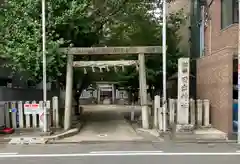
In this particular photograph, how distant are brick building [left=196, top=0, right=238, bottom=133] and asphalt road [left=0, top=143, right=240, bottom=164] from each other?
2.04 meters

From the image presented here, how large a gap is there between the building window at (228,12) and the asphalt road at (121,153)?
517 centimetres

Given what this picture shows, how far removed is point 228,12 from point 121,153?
25.6 feet

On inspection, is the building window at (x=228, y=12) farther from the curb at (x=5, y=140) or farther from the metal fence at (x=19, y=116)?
the curb at (x=5, y=140)

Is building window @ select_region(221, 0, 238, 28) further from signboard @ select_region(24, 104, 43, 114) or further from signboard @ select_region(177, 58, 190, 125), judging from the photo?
signboard @ select_region(24, 104, 43, 114)

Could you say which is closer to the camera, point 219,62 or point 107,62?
point 219,62

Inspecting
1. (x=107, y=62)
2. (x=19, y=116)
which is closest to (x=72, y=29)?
(x=107, y=62)

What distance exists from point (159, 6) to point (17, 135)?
1235 centimetres

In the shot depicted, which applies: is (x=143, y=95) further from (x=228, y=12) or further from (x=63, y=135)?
(x=228, y=12)

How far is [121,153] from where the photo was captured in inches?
434

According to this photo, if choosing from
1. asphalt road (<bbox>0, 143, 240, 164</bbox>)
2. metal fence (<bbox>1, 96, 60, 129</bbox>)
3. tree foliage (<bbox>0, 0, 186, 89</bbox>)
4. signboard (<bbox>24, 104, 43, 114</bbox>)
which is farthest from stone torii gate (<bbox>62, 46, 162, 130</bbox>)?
asphalt road (<bbox>0, 143, 240, 164</bbox>)

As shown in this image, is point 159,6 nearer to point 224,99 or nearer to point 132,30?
point 132,30

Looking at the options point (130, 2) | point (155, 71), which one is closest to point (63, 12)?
point (130, 2)

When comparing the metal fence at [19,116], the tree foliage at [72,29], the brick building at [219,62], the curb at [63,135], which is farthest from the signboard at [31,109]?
the brick building at [219,62]

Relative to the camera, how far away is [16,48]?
1596 cm
